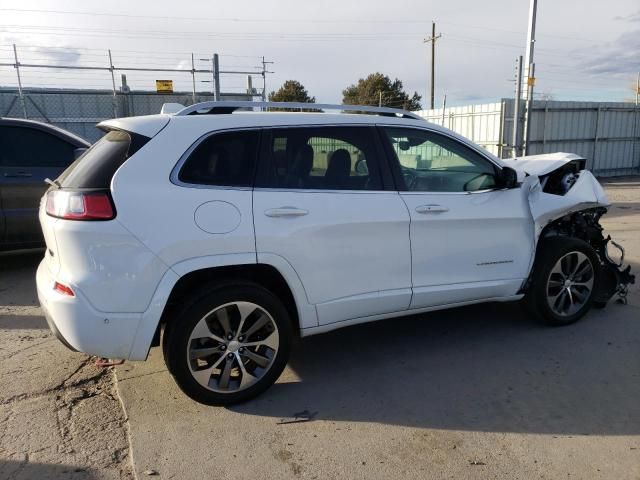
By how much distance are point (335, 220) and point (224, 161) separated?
2.56 ft

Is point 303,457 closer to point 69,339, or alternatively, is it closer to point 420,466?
point 420,466

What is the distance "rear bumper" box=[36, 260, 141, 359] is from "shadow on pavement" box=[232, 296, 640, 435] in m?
0.84

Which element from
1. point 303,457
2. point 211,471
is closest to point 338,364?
point 303,457

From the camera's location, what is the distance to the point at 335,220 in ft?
10.9

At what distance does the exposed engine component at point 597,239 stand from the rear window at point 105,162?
3.54 metres

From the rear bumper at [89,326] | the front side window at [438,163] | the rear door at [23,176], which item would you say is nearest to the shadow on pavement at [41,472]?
the rear bumper at [89,326]

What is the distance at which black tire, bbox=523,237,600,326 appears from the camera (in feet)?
14.1

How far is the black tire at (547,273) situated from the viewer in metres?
4.29

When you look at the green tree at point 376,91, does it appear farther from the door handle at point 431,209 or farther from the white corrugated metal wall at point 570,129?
the door handle at point 431,209

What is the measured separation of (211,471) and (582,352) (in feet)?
9.55

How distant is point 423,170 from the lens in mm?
4023

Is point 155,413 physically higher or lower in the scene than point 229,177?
lower

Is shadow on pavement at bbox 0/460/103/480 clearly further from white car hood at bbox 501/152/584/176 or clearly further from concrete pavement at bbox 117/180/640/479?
white car hood at bbox 501/152/584/176

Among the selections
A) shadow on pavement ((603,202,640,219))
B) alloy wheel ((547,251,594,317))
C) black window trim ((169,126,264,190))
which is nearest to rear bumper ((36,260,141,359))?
black window trim ((169,126,264,190))
